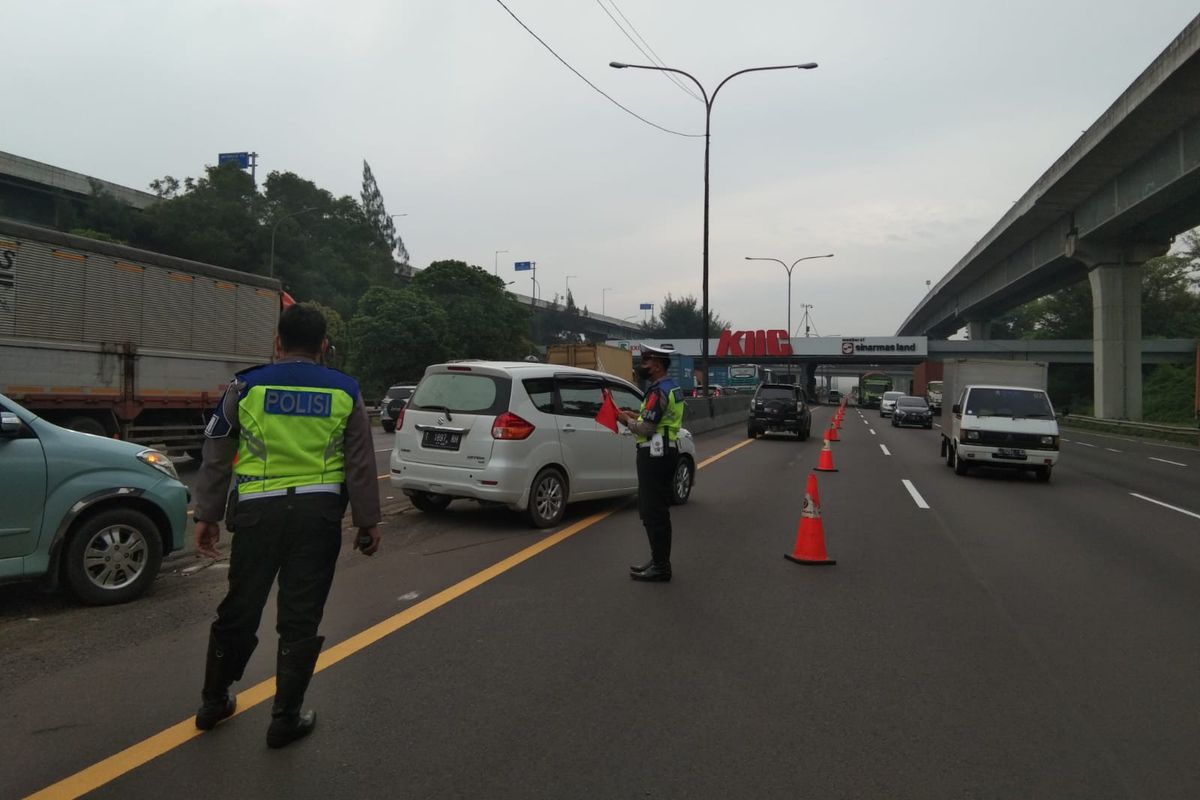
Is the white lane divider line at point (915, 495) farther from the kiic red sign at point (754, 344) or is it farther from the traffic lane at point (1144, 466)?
the kiic red sign at point (754, 344)

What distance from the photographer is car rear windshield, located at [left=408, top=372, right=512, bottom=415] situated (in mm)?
8664

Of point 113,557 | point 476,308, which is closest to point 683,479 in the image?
point 113,557

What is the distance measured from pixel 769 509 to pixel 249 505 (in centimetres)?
827

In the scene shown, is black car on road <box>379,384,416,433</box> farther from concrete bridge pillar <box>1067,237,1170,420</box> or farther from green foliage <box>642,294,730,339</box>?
green foliage <box>642,294,730,339</box>

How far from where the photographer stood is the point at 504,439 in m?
8.45

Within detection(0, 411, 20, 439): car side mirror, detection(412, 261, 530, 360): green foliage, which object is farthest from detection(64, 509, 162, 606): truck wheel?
detection(412, 261, 530, 360): green foliage

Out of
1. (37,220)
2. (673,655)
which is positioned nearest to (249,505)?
(673,655)

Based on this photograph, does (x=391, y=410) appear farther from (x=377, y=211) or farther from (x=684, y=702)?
(x=377, y=211)

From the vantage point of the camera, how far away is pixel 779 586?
6688mm

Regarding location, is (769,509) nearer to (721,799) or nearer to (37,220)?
(721,799)

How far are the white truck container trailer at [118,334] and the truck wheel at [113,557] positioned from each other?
7145mm

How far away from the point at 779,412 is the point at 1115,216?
1448cm

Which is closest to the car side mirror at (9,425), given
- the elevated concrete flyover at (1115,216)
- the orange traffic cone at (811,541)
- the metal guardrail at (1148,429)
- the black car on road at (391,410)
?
the orange traffic cone at (811,541)

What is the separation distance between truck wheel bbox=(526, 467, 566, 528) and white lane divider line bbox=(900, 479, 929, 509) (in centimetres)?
528
